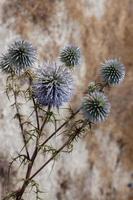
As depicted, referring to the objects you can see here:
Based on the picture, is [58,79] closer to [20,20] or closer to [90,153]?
[20,20]

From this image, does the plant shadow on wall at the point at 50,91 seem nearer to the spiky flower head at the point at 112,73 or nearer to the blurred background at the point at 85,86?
the spiky flower head at the point at 112,73

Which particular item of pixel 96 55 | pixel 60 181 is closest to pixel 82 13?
pixel 96 55

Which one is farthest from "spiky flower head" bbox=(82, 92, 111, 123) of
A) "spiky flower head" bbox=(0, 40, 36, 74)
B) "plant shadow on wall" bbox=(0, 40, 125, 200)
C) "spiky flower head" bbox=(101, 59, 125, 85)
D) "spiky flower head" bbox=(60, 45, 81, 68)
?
"spiky flower head" bbox=(0, 40, 36, 74)

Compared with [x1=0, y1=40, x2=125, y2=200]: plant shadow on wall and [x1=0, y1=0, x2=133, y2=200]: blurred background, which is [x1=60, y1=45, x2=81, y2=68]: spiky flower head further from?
[x1=0, y1=0, x2=133, y2=200]: blurred background

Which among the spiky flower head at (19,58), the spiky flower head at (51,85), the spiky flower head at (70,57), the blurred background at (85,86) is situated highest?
the blurred background at (85,86)

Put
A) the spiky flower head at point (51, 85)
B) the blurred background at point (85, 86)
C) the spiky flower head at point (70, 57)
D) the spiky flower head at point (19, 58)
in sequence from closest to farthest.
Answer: the spiky flower head at point (51, 85) < the spiky flower head at point (19, 58) < the spiky flower head at point (70, 57) < the blurred background at point (85, 86)

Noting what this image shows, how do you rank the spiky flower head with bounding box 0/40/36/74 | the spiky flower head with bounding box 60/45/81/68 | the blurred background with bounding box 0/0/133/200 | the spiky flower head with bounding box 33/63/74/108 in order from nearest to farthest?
the spiky flower head with bounding box 33/63/74/108 < the spiky flower head with bounding box 0/40/36/74 < the spiky flower head with bounding box 60/45/81/68 < the blurred background with bounding box 0/0/133/200

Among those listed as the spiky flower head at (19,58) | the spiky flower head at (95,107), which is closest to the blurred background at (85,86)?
the spiky flower head at (19,58)
